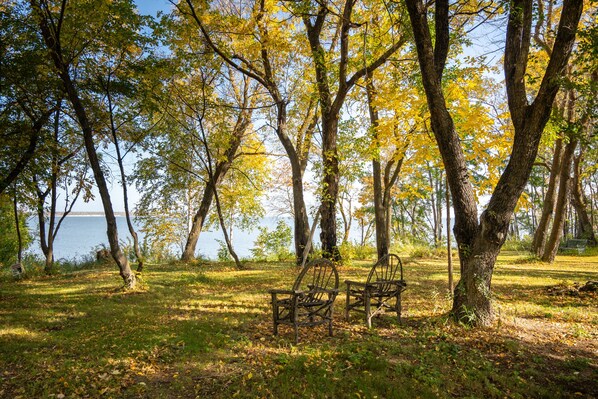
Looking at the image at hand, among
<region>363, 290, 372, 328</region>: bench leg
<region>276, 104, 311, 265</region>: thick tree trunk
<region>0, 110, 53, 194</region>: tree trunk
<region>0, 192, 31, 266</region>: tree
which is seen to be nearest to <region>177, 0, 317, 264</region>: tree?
<region>276, 104, 311, 265</region>: thick tree trunk

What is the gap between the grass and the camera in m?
3.77

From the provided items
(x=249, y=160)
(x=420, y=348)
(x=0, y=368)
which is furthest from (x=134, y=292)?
(x=249, y=160)

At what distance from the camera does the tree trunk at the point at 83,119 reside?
289 inches

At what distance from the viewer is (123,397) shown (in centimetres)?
362

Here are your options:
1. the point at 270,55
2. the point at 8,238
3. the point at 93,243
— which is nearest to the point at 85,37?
the point at 270,55

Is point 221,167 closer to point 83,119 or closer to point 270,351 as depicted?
point 83,119

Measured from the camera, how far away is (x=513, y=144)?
539 centimetres

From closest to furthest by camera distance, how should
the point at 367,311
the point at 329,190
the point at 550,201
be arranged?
the point at 367,311
the point at 329,190
the point at 550,201

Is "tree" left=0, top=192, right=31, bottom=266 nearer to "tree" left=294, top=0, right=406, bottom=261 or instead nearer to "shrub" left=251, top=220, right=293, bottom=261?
"shrub" left=251, top=220, right=293, bottom=261

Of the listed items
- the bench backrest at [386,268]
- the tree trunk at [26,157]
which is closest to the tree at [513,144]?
the bench backrest at [386,268]

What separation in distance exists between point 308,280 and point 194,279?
3.19 metres

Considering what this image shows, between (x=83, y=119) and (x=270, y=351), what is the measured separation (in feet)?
21.5

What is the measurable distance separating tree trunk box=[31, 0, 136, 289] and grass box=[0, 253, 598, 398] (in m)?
0.89

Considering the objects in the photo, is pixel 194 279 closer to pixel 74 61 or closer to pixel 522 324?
pixel 74 61
